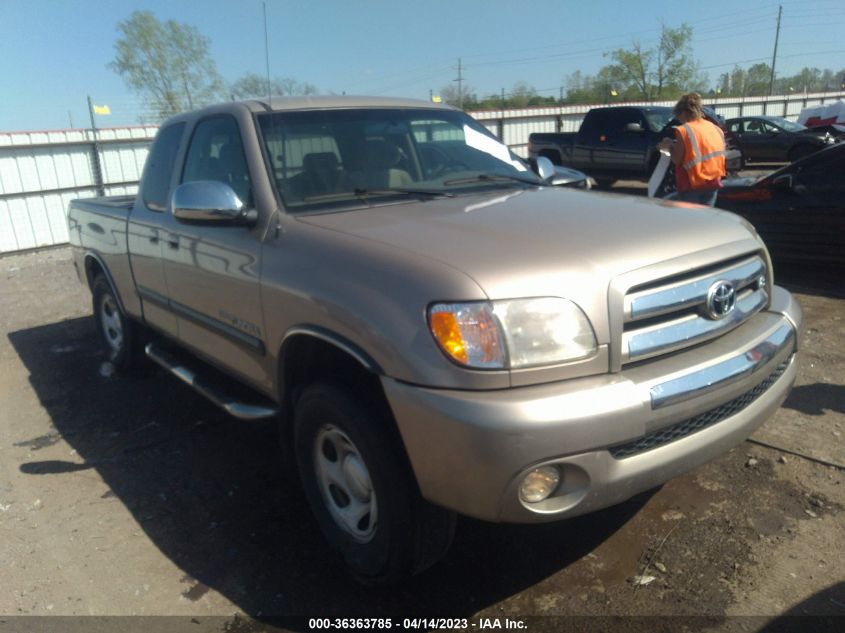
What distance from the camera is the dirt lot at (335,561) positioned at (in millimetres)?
2746

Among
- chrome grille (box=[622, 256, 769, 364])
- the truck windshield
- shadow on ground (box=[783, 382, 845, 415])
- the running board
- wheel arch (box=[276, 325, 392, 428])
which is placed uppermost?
the truck windshield

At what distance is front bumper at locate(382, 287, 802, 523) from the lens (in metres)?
2.18

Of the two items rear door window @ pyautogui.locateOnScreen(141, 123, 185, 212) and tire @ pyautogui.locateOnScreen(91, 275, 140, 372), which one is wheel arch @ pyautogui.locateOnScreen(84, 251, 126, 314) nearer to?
tire @ pyautogui.locateOnScreen(91, 275, 140, 372)

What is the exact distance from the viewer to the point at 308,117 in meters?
3.60

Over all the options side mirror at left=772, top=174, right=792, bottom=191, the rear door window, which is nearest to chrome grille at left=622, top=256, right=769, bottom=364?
the rear door window

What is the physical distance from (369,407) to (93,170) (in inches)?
473

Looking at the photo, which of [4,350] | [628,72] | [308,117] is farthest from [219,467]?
[628,72]

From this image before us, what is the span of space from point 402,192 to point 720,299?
1.53 metres

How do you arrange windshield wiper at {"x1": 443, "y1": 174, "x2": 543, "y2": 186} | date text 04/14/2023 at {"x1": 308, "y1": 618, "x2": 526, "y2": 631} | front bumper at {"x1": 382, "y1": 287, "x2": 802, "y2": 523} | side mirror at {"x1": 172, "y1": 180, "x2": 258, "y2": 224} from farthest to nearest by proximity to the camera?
windshield wiper at {"x1": 443, "y1": 174, "x2": 543, "y2": 186}, side mirror at {"x1": 172, "y1": 180, "x2": 258, "y2": 224}, date text 04/14/2023 at {"x1": 308, "y1": 618, "x2": 526, "y2": 631}, front bumper at {"x1": 382, "y1": 287, "x2": 802, "y2": 523}

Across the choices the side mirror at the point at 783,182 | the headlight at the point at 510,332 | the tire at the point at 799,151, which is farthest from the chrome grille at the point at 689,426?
the tire at the point at 799,151

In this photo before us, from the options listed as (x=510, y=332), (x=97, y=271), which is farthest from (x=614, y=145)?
(x=510, y=332)

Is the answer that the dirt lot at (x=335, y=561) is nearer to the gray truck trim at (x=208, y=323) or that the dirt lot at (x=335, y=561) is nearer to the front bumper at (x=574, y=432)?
the front bumper at (x=574, y=432)

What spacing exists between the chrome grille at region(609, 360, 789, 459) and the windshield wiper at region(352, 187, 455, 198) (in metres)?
1.54

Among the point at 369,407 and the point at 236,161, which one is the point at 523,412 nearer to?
the point at 369,407
